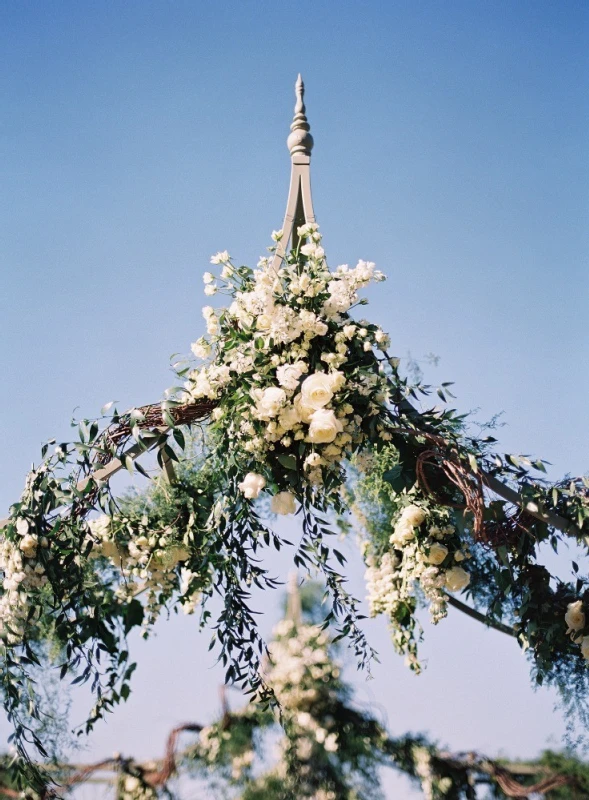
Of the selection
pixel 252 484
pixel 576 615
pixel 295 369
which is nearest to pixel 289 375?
pixel 295 369

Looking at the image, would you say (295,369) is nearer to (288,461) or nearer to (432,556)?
(288,461)

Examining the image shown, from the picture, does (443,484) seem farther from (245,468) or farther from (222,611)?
(222,611)

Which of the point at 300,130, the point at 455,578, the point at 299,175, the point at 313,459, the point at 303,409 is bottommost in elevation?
the point at 455,578

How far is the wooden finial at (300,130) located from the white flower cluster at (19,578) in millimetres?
1568

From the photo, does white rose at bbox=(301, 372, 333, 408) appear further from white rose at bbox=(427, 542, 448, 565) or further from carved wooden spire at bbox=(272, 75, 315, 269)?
white rose at bbox=(427, 542, 448, 565)

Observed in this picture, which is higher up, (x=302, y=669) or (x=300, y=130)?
(x=300, y=130)

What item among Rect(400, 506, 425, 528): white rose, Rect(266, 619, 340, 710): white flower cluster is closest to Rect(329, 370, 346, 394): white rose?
Rect(400, 506, 425, 528): white rose

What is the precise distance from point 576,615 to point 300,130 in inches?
73.0

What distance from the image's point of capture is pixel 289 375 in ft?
7.15

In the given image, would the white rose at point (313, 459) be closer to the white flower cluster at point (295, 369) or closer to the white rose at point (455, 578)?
the white flower cluster at point (295, 369)

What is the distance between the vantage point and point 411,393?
2.32 meters

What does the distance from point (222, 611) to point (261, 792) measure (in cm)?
177

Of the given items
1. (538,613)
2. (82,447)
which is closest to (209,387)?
(82,447)

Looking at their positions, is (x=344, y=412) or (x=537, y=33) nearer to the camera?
(x=344, y=412)
